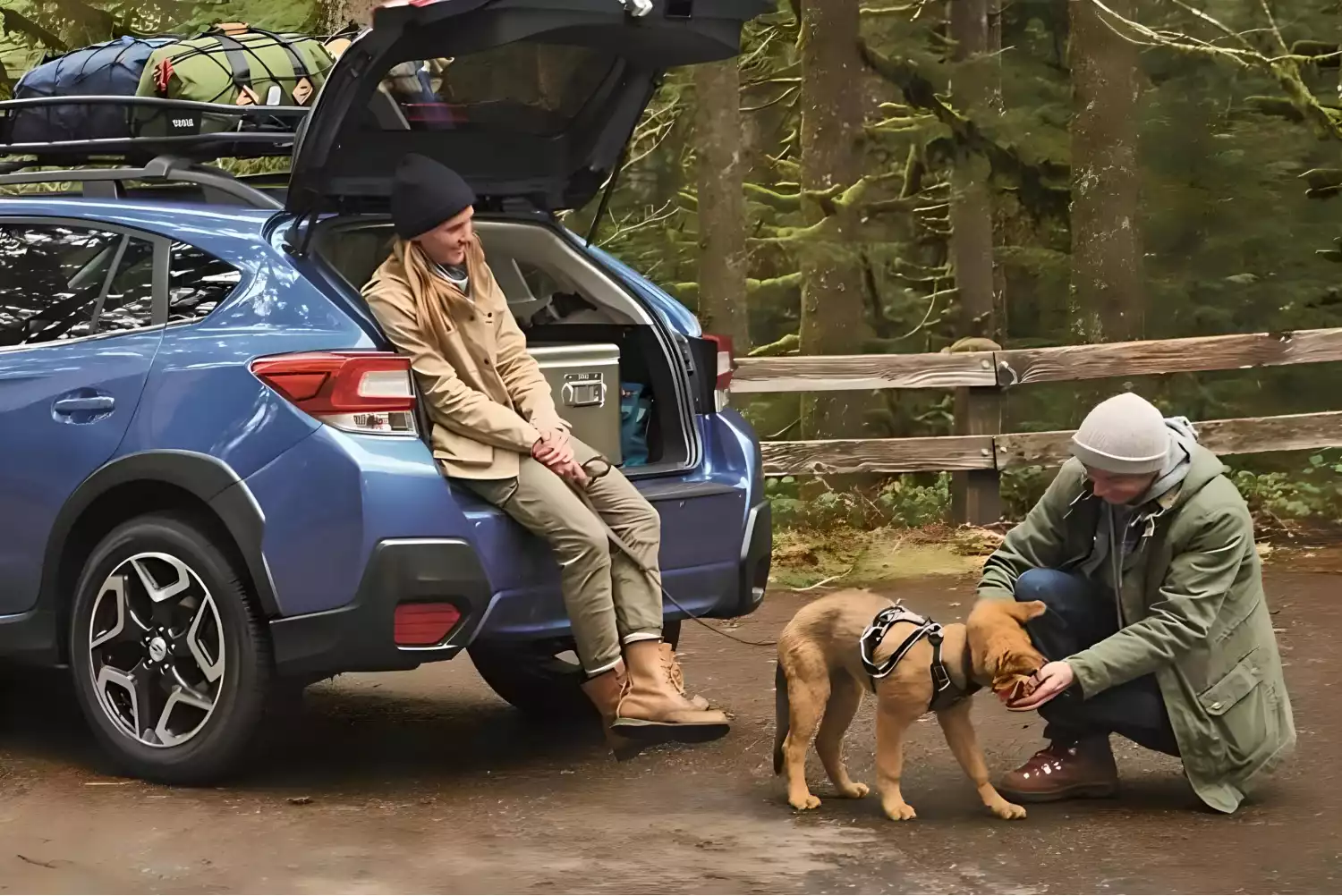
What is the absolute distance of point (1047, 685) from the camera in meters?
5.11

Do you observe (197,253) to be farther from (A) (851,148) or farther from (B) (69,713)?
(A) (851,148)

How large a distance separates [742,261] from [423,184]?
9.34 m

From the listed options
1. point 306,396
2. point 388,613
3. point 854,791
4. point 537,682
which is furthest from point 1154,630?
point 537,682

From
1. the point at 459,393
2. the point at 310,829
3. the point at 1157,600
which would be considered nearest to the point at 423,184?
the point at 459,393

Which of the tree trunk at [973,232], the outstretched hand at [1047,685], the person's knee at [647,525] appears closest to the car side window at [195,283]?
the person's knee at [647,525]

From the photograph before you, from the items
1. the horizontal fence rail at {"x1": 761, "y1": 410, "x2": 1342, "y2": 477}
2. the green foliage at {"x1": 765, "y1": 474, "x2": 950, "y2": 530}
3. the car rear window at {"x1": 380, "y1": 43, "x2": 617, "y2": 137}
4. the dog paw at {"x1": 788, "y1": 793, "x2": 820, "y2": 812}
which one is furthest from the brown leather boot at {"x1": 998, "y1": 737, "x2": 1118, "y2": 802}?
the green foliage at {"x1": 765, "y1": 474, "x2": 950, "y2": 530}

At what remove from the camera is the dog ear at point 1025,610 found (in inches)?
201

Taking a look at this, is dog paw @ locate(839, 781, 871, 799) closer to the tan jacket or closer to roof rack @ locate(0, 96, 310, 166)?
the tan jacket

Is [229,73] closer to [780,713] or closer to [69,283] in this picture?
[69,283]

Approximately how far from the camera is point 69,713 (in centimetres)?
721

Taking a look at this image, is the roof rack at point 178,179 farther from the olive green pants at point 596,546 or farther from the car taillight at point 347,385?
the olive green pants at point 596,546

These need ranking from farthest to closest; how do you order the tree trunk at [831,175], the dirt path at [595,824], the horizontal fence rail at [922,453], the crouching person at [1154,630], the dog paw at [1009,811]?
the tree trunk at [831,175] < the horizontal fence rail at [922,453] < the dog paw at [1009,811] < the crouching person at [1154,630] < the dirt path at [595,824]

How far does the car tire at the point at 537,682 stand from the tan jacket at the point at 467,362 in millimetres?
1423

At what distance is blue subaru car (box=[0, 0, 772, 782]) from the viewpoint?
5.42 m
